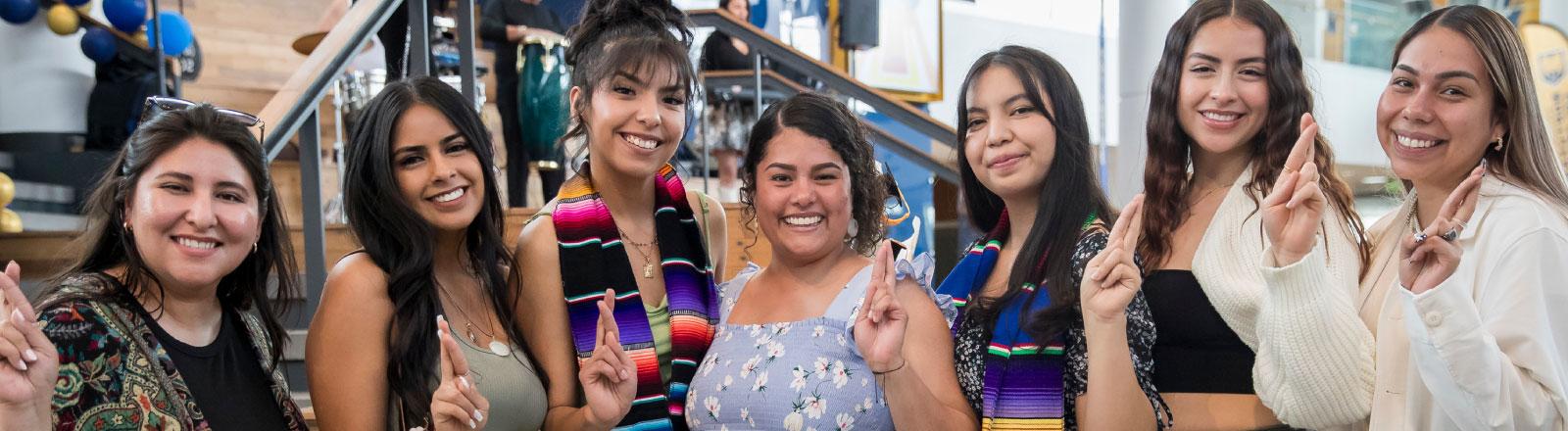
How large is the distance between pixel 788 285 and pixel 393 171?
74 cm

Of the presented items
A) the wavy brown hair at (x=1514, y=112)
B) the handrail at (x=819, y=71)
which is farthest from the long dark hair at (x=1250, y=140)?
the handrail at (x=819, y=71)

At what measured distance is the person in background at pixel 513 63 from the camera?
17.4 feet

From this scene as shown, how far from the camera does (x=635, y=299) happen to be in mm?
2273

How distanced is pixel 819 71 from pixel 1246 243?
322 cm

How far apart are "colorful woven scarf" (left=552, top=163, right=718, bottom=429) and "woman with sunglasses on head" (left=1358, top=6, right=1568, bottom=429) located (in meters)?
1.18

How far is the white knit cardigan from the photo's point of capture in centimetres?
→ 184

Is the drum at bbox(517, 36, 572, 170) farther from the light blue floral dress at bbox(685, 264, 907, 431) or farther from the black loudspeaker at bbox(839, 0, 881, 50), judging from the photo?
the light blue floral dress at bbox(685, 264, 907, 431)

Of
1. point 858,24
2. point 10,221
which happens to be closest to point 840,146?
point 10,221

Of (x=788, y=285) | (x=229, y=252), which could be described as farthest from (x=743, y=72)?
(x=229, y=252)

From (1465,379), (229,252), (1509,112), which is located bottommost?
(1465,379)

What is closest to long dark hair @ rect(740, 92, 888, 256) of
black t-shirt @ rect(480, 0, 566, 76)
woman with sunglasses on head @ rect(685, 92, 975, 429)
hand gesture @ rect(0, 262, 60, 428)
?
woman with sunglasses on head @ rect(685, 92, 975, 429)

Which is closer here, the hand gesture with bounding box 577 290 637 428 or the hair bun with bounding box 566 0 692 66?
the hand gesture with bounding box 577 290 637 428

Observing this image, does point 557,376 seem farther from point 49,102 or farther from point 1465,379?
point 49,102

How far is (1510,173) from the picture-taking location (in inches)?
74.4
